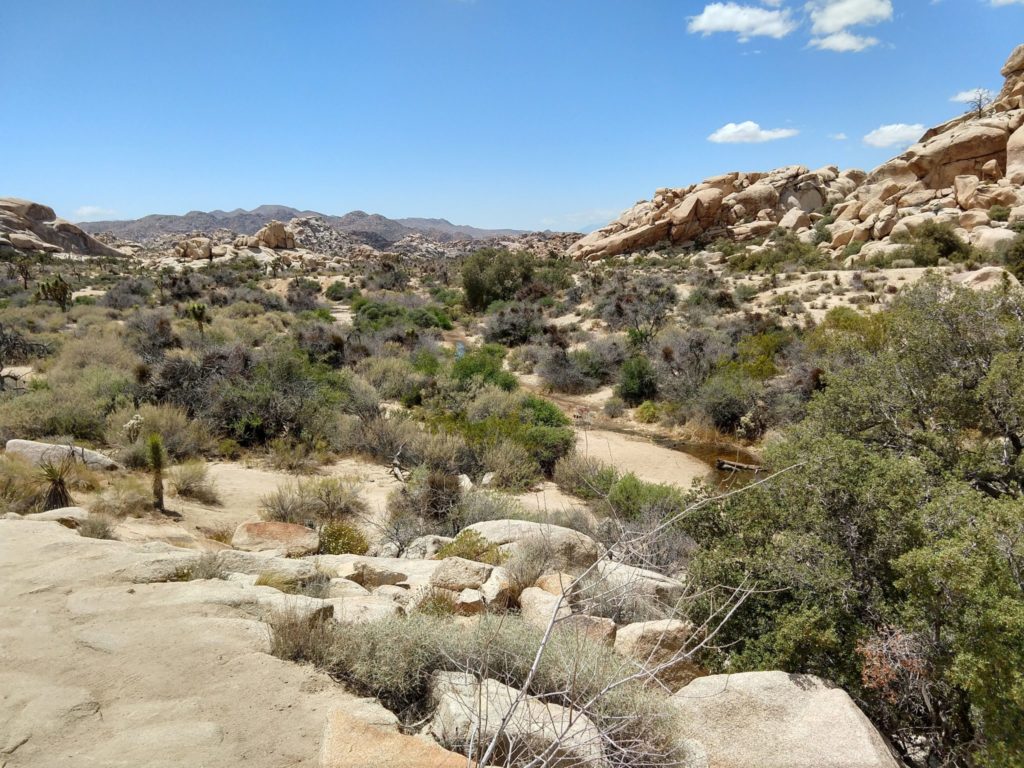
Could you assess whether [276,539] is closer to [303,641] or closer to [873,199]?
[303,641]

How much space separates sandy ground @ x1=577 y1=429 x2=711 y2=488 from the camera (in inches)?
473

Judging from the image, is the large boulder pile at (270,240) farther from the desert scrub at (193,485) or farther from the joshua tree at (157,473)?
the joshua tree at (157,473)

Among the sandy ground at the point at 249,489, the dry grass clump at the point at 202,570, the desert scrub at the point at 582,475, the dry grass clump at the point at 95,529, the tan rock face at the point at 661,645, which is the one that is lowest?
the desert scrub at the point at 582,475

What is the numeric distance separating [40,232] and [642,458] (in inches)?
2655

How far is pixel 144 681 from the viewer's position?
10.2 ft

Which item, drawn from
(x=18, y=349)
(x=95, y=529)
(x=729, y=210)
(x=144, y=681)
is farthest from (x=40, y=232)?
(x=144, y=681)

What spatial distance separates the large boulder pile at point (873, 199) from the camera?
98.0 ft

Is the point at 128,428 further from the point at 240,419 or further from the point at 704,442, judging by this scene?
the point at 704,442

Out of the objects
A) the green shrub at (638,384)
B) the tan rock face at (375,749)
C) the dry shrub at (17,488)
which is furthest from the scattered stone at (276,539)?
the green shrub at (638,384)

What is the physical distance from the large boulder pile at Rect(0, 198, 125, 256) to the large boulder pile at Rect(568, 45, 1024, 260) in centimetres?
4840

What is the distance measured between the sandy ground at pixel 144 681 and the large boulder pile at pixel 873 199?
3067 centimetres

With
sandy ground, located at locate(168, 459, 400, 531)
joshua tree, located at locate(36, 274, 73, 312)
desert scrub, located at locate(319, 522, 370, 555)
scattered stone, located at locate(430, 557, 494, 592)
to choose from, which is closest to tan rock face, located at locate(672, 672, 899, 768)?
scattered stone, located at locate(430, 557, 494, 592)

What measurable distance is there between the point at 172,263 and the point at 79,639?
5340cm

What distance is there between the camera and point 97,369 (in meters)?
12.6
